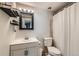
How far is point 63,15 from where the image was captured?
138 centimetres

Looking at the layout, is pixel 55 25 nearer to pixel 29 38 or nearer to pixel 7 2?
pixel 29 38

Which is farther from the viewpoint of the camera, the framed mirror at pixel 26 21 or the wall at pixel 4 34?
the framed mirror at pixel 26 21

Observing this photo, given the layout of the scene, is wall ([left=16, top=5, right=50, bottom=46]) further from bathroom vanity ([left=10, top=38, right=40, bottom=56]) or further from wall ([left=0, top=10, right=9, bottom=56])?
wall ([left=0, top=10, right=9, bottom=56])

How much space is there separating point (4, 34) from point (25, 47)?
35 cm

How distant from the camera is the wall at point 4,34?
1188 millimetres

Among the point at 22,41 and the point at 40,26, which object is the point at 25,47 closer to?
the point at 22,41

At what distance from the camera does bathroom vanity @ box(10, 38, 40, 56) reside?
1253 mm

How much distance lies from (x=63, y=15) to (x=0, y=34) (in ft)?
3.12

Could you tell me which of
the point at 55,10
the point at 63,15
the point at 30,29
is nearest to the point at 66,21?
the point at 63,15

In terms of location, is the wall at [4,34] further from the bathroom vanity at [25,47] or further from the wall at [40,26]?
the wall at [40,26]

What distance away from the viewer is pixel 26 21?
1.34 meters

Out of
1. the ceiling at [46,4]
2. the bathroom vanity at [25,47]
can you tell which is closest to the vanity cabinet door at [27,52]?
the bathroom vanity at [25,47]

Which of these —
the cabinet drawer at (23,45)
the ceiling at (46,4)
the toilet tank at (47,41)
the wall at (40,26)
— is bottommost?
the cabinet drawer at (23,45)

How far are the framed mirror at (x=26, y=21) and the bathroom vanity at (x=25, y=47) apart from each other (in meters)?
0.18
